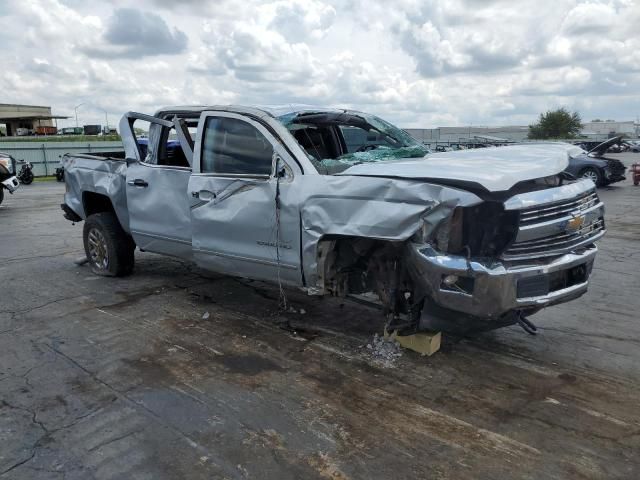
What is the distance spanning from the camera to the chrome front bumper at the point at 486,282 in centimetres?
362

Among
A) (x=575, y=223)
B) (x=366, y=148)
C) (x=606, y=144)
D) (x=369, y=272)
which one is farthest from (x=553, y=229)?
(x=366, y=148)

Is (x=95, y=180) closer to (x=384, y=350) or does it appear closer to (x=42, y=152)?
(x=384, y=350)

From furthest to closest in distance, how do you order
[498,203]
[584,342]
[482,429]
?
[584,342] < [498,203] < [482,429]

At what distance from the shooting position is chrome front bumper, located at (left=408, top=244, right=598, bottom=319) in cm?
362

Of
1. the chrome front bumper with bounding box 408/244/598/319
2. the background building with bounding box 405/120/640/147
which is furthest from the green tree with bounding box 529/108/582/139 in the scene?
the chrome front bumper with bounding box 408/244/598/319

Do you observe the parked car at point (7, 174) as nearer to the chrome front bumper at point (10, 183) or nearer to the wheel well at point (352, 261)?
the chrome front bumper at point (10, 183)

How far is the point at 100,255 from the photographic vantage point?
6.93 meters

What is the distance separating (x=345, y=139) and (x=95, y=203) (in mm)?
3488

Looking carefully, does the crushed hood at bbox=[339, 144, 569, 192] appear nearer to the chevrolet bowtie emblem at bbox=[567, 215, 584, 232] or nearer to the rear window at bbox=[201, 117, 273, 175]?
the chevrolet bowtie emblem at bbox=[567, 215, 584, 232]

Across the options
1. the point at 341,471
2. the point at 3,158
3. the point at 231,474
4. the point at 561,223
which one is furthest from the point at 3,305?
the point at 3,158

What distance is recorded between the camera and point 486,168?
12.3ft

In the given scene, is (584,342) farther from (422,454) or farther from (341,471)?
(341,471)

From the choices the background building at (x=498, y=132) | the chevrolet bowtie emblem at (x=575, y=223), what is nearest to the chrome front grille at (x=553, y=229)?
the chevrolet bowtie emblem at (x=575, y=223)

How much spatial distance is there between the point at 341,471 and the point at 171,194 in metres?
3.57
